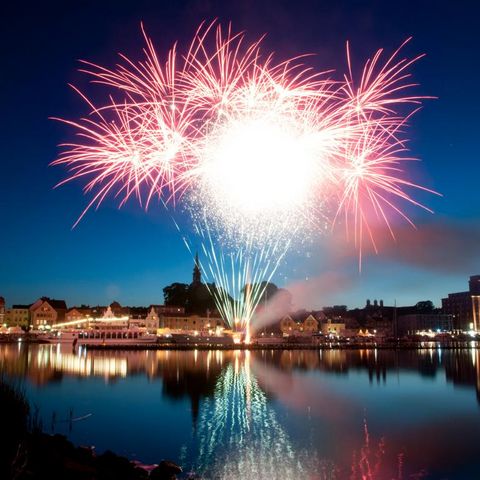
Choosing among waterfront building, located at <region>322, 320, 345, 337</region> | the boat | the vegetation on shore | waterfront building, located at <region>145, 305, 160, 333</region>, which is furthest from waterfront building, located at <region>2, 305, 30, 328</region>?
the vegetation on shore

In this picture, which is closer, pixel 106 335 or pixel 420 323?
pixel 106 335

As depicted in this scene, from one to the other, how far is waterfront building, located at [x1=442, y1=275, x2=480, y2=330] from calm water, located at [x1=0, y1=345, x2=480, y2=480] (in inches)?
4479

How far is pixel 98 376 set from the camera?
41.2 meters

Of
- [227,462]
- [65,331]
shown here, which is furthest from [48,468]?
[65,331]

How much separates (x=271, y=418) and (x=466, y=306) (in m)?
149

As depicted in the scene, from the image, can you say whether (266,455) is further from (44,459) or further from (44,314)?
(44,314)

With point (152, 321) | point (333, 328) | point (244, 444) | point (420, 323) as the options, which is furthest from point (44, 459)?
point (420, 323)

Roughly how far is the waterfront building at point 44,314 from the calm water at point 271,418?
199 feet

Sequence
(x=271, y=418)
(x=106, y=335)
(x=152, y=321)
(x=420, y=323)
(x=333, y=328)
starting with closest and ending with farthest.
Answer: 1. (x=271, y=418)
2. (x=106, y=335)
3. (x=152, y=321)
4. (x=333, y=328)
5. (x=420, y=323)

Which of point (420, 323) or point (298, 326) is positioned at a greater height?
point (298, 326)

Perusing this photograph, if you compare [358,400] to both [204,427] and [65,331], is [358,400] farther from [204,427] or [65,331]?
[65,331]

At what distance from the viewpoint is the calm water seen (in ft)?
58.3

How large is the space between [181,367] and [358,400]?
21.6m

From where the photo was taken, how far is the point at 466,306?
15725 cm
